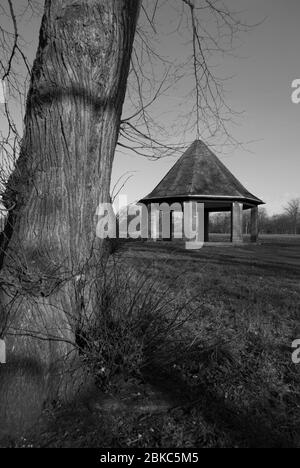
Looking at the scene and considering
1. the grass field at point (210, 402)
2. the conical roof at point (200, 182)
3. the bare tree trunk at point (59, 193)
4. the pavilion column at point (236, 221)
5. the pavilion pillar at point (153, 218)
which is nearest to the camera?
the grass field at point (210, 402)

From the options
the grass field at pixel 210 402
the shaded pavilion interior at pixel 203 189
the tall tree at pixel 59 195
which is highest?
the shaded pavilion interior at pixel 203 189

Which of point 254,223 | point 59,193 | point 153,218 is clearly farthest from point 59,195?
point 254,223

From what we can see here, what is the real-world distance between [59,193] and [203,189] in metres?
16.1

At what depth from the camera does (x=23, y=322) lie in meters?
2.48

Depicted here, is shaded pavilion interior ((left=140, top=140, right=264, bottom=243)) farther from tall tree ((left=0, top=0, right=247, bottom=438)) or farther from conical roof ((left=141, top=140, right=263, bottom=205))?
tall tree ((left=0, top=0, right=247, bottom=438))

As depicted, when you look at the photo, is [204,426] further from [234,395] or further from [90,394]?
[90,394]

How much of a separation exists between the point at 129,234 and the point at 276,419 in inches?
74.5

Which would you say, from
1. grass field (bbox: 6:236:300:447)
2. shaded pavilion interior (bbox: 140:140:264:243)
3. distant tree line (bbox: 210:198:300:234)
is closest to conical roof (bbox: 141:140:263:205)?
shaded pavilion interior (bbox: 140:140:264:243)

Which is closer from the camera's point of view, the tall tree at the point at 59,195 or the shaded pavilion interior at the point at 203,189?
the tall tree at the point at 59,195

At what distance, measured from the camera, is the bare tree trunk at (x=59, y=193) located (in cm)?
248

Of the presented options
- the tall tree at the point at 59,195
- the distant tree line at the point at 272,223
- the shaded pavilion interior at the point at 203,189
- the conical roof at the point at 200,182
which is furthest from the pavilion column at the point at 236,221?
the distant tree line at the point at 272,223

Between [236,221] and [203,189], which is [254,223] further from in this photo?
[203,189]

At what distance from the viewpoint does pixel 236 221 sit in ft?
63.1

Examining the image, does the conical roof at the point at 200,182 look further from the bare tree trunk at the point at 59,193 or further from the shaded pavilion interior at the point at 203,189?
the bare tree trunk at the point at 59,193
